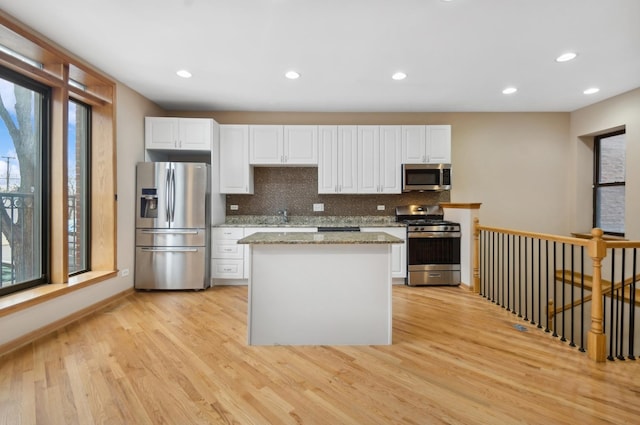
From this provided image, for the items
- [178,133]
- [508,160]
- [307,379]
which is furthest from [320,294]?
[508,160]

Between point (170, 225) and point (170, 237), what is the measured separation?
6.4 inches

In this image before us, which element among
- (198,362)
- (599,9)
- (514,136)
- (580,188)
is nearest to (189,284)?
(198,362)

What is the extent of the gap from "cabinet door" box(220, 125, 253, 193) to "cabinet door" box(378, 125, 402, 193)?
6.68 feet

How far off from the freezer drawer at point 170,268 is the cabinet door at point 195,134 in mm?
1440

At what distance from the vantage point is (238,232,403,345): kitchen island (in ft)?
7.82

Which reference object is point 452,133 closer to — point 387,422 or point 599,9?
point 599,9

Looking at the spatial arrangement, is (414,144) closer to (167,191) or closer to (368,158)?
(368,158)

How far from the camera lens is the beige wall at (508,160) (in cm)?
474

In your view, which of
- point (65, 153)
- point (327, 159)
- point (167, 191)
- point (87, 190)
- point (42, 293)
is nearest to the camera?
point (42, 293)

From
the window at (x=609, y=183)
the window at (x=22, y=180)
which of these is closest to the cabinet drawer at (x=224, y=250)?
the window at (x=22, y=180)

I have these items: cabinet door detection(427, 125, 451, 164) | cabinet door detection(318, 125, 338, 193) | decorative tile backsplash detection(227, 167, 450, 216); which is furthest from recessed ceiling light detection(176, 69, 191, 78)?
cabinet door detection(427, 125, 451, 164)

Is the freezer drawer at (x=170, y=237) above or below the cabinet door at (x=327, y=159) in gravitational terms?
below

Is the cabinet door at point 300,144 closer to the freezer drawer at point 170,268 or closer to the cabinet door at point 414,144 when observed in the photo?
the cabinet door at point 414,144

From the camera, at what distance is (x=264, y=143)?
441cm
